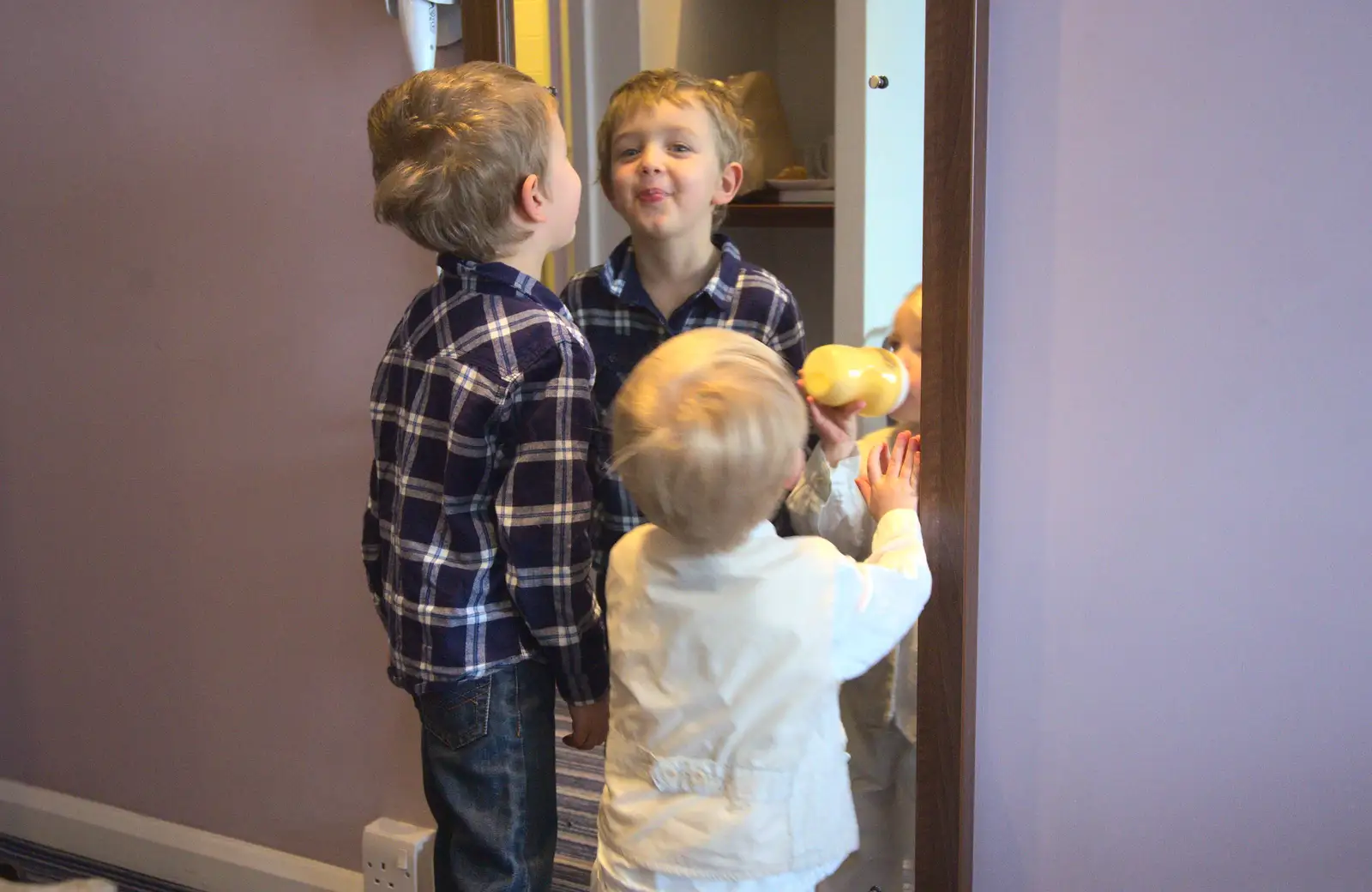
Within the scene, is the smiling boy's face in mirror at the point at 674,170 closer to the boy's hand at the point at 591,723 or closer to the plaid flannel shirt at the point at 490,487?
the plaid flannel shirt at the point at 490,487

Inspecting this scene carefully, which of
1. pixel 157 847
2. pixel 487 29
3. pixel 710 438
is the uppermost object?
pixel 487 29

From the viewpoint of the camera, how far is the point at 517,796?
1.26 metres

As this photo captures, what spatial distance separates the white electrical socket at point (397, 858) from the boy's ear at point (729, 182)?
1.04 metres

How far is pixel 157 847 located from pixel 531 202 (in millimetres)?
1407

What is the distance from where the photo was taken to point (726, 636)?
3.43 ft

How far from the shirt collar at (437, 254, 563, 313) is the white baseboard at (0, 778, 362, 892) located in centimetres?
109

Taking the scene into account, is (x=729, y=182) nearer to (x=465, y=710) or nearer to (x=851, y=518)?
(x=851, y=518)

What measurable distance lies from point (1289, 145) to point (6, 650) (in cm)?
208

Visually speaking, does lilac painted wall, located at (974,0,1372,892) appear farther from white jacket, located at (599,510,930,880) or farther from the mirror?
white jacket, located at (599,510,930,880)

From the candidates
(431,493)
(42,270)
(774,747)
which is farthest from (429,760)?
(42,270)

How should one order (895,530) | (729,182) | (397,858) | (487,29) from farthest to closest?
(397,858)
(487,29)
(729,182)
(895,530)

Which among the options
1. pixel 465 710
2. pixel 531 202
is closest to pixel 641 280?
pixel 531 202

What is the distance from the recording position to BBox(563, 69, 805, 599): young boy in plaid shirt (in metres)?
1.26

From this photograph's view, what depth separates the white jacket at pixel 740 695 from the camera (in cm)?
104
